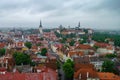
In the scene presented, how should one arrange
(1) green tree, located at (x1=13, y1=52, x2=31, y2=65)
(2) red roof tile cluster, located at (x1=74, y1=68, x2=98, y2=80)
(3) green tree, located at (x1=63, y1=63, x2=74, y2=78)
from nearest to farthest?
(2) red roof tile cluster, located at (x1=74, y1=68, x2=98, y2=80) < (3) green tree, located at (x1=63, y1=63, x2=74, y2=78) < (1) green tree, located at (x1=13, y1=52, x2=31, y2=65)

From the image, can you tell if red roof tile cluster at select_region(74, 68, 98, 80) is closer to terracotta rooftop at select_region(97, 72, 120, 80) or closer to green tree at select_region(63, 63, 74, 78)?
terracotta rooftop at select_region(97, 72, 120, 80)

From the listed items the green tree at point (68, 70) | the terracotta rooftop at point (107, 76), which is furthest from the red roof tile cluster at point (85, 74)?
the green tree at point (68, 70)

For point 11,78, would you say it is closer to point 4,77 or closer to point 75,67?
point 4,77

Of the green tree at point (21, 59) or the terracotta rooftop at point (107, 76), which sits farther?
the green tree at point (21, 59)

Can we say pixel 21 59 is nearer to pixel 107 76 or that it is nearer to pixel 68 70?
pixel 68 70

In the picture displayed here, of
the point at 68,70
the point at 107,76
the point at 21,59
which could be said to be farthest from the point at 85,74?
the point at 21,59

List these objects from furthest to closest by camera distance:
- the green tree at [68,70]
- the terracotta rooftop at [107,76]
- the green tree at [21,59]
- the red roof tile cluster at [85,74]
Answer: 1. the green tree at [21,59]
2. the green tree at [68,70]
3. the red roof tile cluster at [85,74]
4. the terracotta rooftop at [107,76]

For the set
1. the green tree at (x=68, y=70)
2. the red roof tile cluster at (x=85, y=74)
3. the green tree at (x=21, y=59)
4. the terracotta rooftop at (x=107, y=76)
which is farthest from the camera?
the green tree at (x=21, y=59)

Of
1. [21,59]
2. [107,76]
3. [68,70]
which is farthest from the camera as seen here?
[21,59]

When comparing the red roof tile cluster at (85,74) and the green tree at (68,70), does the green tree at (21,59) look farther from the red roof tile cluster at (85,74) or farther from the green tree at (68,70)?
the red roof tile cluster at (85,74)

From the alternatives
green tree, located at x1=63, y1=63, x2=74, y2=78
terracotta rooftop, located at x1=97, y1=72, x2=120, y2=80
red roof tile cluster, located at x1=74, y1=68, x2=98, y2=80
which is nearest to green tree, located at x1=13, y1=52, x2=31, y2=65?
green tree, located at x1=63, y1=63, x2=74, y2=78

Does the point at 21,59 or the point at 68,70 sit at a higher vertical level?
the point at 21,59
